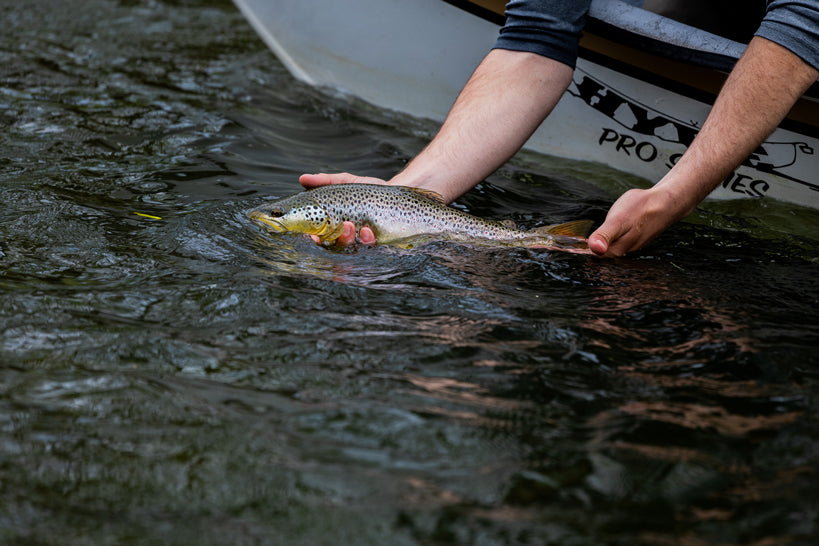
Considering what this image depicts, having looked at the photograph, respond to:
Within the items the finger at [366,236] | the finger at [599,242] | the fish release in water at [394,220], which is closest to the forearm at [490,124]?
the fish release in water at [394,220]

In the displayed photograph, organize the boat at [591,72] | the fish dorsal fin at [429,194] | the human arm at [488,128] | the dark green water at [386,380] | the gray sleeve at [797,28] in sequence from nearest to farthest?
the dark green water at [386,380], the gray sleeve at [797,28], the fish dorsal fin at [429,194], the human arm at [488,128], the boat at [591,72]

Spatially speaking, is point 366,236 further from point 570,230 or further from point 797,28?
point 797,28

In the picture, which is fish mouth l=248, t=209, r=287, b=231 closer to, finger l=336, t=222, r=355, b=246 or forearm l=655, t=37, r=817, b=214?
finger l=336, t=222, r=355, b=246

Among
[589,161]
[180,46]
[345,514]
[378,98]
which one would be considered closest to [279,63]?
[180,46]

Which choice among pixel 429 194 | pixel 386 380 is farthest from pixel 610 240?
pixel 386 380

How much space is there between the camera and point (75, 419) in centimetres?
219

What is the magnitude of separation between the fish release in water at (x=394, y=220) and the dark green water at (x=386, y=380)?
0.10 m

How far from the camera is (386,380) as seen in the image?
2.39 metres

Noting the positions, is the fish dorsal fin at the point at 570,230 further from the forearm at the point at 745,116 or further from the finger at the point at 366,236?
the finger at the point at 366,236

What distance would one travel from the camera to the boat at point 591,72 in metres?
4.23

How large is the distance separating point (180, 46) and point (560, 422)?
6749 millimetres

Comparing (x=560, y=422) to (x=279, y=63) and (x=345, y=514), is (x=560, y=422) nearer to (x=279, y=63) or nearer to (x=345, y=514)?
(x=345, y=514)

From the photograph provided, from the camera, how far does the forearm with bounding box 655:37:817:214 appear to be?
3.23 meters

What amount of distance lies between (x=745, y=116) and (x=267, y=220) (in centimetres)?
215
